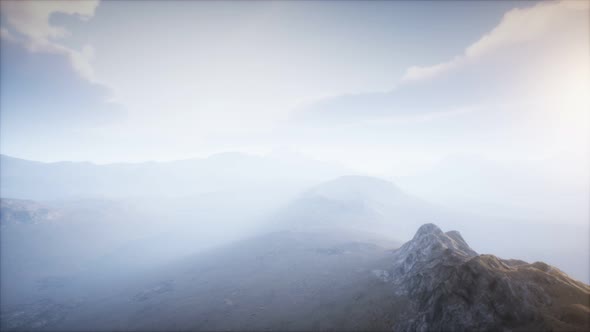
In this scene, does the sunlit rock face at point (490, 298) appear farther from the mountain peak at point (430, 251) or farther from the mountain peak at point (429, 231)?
the mountain peak at point (429, 231)

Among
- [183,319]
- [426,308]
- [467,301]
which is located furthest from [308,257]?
[467,301]

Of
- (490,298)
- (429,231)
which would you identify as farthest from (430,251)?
(490,298)

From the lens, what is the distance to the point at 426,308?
160 feet

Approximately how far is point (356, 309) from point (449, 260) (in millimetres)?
30508

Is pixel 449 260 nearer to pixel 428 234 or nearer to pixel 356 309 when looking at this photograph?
pixel 428 234

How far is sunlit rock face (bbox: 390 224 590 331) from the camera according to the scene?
121ft

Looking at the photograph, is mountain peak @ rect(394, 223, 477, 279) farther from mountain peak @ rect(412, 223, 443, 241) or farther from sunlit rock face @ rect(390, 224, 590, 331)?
sunlit rock face @ rect(390, 224, 590, 331)

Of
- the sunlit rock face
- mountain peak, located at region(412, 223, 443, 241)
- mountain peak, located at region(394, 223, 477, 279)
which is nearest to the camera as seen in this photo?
the sunlit rock face

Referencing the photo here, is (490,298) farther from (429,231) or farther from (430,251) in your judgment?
(429,231)

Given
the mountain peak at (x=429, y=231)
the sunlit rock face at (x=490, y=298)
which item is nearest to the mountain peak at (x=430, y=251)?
the mountain peak at (x=429, y=231)

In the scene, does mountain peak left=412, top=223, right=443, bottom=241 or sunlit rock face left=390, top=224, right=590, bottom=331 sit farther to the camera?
mountain peak left=412, top=223, right=443, bottom=241

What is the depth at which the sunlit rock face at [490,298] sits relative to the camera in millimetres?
36853

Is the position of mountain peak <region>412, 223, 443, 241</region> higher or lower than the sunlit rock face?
higher

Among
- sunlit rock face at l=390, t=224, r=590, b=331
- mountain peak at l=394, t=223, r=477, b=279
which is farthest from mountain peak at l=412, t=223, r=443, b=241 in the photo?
sunlit rock face at l=390, t=224, r=590, b=331
